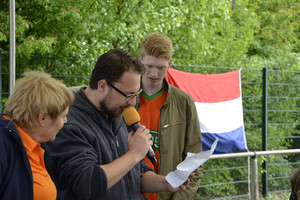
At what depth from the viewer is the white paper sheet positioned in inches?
84.9

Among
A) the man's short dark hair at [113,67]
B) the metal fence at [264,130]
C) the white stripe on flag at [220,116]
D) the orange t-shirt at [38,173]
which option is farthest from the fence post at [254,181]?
the orange t-shirt at [38,173]

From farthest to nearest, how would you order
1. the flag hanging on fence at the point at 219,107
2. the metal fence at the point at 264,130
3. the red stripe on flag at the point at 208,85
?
the metal fence at the point at 264,130
the flag hanging on fence at the point at 219,107
the red stripe on flag at the point at 208,85

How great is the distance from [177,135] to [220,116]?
3.32 m

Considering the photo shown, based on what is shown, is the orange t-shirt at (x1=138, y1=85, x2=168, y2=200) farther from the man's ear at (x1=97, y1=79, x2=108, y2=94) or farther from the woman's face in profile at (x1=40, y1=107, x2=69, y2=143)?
the woman's face in profile at (x1=40, y1=107, x2=69, y2=143)

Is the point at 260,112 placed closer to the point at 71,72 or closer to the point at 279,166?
the point at 279,166

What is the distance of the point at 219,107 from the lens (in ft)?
20.6

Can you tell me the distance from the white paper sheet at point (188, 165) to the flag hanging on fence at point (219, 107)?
370 cm

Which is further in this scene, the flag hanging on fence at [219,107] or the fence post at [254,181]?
the flag hanging on fence at [219,107]

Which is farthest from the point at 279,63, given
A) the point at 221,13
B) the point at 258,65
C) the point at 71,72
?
the point at 71,72

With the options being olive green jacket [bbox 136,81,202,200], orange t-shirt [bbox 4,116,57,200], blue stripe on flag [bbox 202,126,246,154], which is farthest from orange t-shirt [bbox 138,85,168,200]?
blue stripe on flag [bbox 202,126,246,154]

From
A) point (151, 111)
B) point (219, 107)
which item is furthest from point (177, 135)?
point (219, 107)

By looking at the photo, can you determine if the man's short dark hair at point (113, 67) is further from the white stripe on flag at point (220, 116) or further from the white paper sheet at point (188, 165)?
the white stripe on flag at point (220, 116)

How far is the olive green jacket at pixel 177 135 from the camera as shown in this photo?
3.03 meters

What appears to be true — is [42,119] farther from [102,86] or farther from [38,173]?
[102,86]
